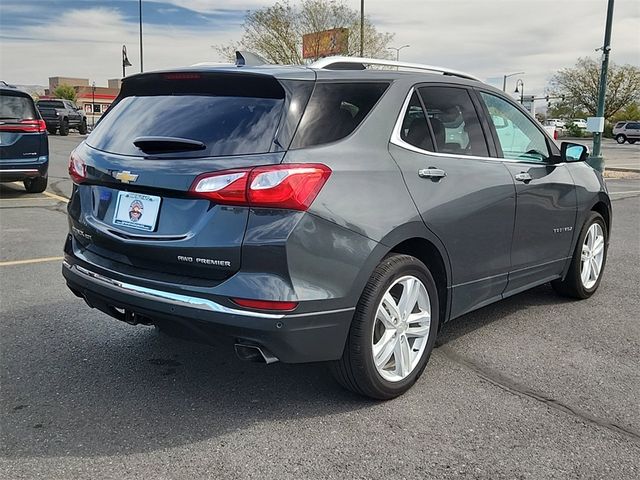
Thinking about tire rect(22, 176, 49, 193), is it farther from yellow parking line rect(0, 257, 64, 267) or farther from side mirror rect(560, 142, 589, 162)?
side mirror rect(560, 142, 589, 162)

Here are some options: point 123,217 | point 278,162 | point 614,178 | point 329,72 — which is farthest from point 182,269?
point 614,178

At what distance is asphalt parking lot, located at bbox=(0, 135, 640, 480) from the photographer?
9.12 ft

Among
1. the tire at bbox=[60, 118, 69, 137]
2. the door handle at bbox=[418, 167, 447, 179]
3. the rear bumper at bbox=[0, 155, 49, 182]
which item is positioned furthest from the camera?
the tire at bbox=[60, 118, 69, 137]

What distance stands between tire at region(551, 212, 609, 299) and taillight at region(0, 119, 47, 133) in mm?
8911

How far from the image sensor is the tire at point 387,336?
315 centimetres

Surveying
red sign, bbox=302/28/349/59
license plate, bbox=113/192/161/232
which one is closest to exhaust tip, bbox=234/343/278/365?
license plate, bbox=113/192/161/232

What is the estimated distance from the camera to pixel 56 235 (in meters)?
7.84

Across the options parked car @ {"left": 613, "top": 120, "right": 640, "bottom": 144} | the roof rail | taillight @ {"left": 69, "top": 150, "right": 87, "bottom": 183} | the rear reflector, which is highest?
the roof rail

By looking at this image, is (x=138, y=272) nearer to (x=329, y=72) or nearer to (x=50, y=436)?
(x=50, y=436)

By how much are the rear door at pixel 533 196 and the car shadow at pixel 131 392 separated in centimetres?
72

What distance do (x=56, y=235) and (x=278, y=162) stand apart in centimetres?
584

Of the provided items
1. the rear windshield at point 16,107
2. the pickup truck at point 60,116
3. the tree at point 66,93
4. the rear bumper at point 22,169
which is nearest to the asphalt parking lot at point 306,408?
the rear bumper at point 22,169

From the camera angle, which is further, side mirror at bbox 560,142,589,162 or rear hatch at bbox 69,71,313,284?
side mirror at bbox 560,142,589,162

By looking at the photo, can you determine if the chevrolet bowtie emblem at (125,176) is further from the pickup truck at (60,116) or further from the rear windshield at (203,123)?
the pickup truck at (60,116)
